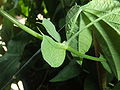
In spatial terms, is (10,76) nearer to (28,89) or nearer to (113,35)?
(28,89)

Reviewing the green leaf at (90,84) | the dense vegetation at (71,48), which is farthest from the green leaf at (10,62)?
the green leaf at (90,84)

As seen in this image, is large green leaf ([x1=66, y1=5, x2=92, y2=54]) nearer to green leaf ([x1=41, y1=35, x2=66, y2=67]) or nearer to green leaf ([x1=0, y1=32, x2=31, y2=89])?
green leaf ([x1=41, y1=35, x2=66, y2=67])

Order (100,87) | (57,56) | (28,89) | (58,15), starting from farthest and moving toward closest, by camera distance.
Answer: (58,15) → (28,89) → (100,87) → (57,56)

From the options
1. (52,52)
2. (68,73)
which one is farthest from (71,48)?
(68,73)

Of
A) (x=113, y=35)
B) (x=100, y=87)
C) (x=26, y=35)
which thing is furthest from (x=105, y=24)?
(x=26, y=35)

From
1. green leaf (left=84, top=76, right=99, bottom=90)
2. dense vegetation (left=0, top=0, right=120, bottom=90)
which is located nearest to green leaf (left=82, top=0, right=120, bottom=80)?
dense vegetation (left=0, top=0, right=120, bottom=90)
